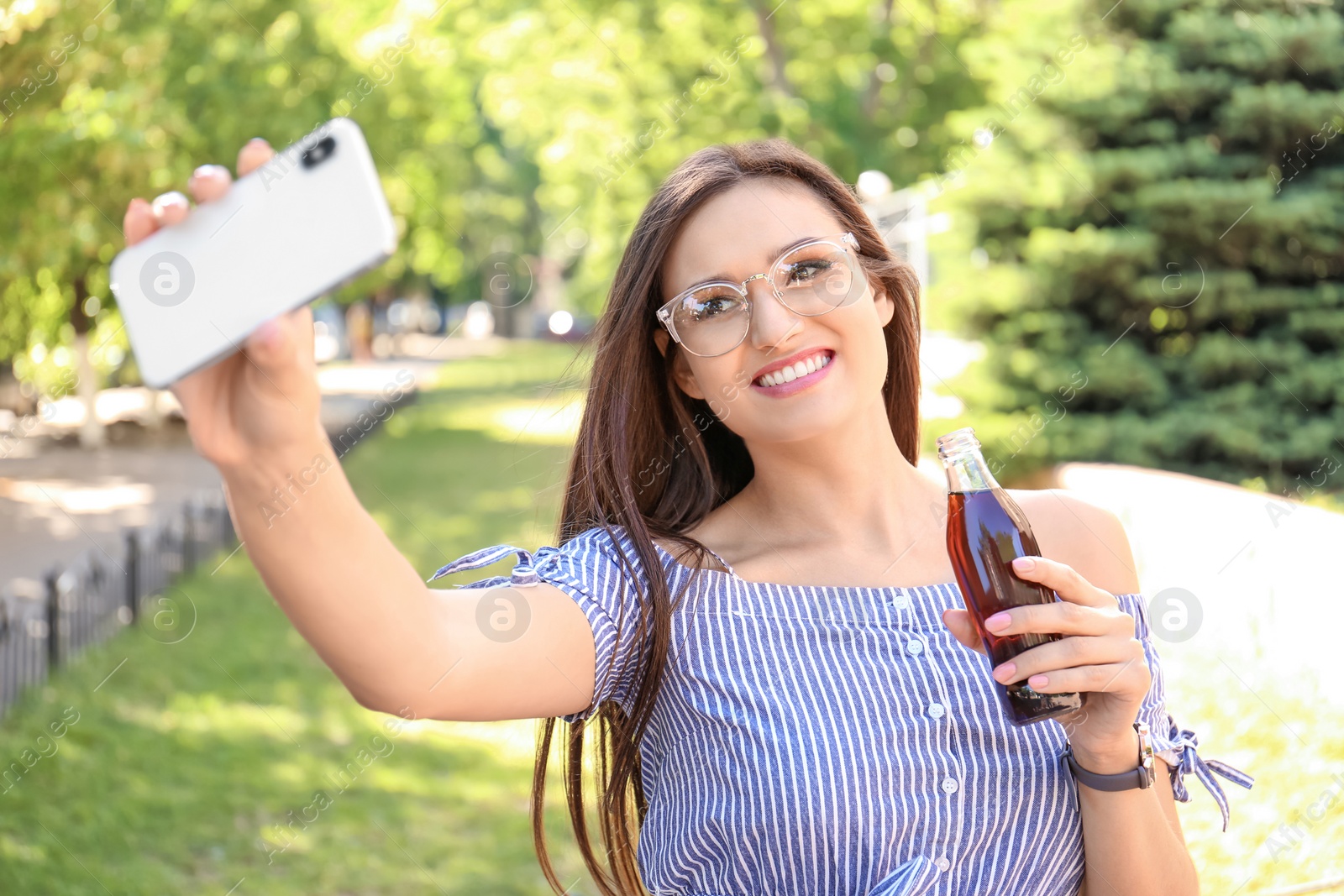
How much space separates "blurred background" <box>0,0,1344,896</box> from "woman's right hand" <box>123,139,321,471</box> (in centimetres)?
124

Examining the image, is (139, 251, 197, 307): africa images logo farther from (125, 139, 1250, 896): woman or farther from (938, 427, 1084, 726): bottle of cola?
(938, 427, 1084, 726): bottle of cola

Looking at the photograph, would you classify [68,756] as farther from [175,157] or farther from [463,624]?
[175,157]

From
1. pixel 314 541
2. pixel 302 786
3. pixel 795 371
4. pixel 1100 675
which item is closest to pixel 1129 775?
pixel 1100 675

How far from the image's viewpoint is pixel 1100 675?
161cm

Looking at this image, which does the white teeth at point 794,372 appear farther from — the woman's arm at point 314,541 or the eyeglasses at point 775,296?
the woman's arm at point 314,541

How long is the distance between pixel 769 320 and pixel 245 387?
1003 millimetres

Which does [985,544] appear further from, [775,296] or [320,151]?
[320,151]

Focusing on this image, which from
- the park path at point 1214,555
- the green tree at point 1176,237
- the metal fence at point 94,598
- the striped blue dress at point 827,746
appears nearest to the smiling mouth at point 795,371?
the striped blue dress at point 827,746

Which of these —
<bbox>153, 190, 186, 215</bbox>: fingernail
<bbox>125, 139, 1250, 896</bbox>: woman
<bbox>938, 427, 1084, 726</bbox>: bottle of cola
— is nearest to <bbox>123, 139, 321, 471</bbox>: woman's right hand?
<bbox>153, 190, 186, 215</bbox>: fingernail

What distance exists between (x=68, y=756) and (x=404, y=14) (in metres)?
14.2

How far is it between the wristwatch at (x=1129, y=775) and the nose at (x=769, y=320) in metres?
0.78

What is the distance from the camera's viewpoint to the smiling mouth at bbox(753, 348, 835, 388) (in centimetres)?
202

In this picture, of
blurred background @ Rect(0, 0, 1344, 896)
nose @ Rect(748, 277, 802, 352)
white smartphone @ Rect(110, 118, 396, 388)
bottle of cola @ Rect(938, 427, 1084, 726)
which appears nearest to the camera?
white smartphone @ Rect(110, 118, 396, 388)

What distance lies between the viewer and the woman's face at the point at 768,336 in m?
2.02
